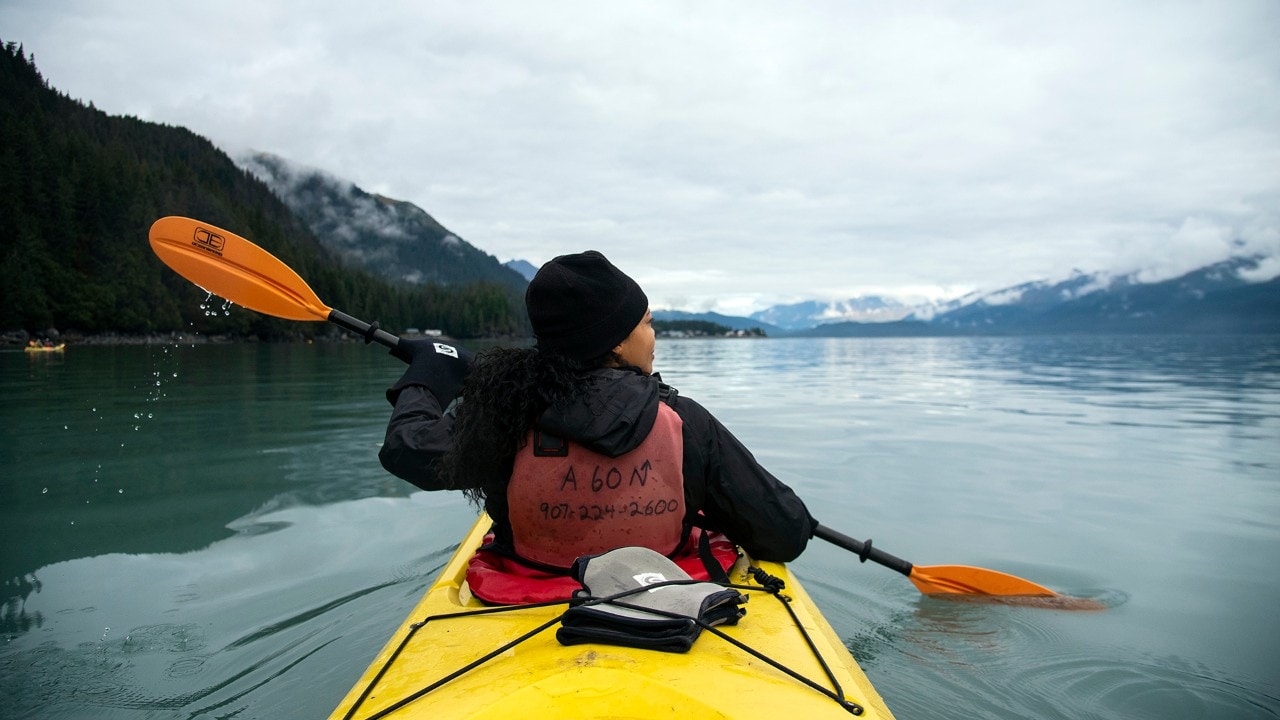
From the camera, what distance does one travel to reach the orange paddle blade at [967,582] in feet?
16.9

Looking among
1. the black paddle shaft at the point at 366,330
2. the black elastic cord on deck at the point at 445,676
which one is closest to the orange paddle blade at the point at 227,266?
the black paddle shaft at the point at 366,330

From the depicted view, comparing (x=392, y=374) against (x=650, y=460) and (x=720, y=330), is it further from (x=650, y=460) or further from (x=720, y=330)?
(x=720, y=330)

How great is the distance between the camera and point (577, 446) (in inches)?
104

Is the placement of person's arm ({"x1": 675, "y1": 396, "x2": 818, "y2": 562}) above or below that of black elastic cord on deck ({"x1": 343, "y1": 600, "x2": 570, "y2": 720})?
above

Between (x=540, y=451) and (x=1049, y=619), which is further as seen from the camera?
(x=1049, y=619)

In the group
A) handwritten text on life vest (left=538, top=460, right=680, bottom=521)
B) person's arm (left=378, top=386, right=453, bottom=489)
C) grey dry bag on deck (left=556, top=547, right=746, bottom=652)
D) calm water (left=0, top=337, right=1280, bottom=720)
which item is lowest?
calm water (left=0, top=337, right=1280, bottom=720)

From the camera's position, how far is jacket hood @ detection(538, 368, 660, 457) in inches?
101

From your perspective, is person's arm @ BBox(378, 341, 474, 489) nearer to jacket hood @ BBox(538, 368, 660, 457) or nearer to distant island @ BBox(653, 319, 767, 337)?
jacket hood @ BBox(538, 368, 660, 457)

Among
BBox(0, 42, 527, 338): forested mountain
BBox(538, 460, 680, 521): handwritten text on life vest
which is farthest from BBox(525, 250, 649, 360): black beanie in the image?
BBox(0, 42, 527, 338): forested mountain

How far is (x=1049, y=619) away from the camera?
196 inches

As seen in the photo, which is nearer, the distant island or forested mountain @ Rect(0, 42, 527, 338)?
forested mountain @ Rect(0, 42, 527, 338)

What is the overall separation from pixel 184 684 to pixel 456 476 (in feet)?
7.95

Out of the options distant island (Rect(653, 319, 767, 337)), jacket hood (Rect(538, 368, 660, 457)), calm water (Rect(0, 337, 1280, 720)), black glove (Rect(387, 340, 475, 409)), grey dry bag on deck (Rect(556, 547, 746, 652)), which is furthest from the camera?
distant island (Rect(653, 319, 767, 337))

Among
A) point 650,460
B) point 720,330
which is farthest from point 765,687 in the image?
point 720,330
